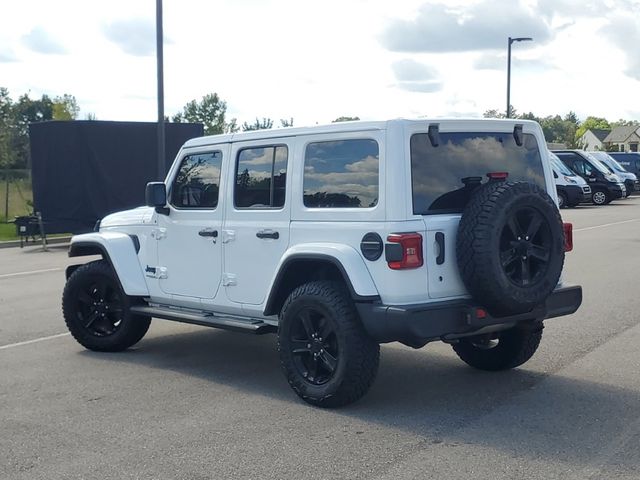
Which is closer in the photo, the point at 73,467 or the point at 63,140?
the point at 73,467

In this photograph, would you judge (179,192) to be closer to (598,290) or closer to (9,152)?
(598,290)

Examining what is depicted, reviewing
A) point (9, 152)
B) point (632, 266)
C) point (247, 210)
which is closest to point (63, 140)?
point (632, 266)

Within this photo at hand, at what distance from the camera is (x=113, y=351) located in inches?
332

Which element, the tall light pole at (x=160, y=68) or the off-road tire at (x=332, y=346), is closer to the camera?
the off-road tire at (x=332, y=346)

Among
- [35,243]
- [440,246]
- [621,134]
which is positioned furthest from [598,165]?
[621,134]

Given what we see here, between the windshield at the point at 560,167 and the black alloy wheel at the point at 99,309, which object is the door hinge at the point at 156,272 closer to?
the black alloy wheel at the point at 99,309

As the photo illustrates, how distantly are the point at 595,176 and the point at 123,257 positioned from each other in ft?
99.4

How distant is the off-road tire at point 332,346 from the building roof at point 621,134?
120955mm

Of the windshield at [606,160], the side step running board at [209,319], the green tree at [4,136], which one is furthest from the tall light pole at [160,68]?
the green tree at [4,136]

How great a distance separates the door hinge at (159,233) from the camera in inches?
312

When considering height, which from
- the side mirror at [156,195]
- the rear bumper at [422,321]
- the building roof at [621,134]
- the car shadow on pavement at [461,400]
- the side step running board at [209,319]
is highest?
the building roof at [621,134]

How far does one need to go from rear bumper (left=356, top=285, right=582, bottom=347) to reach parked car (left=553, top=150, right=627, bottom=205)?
30.6 metres

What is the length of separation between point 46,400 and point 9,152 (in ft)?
144

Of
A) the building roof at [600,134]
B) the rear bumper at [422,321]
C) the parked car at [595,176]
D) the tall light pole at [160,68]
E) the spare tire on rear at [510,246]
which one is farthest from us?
the building roof at [600,134]
